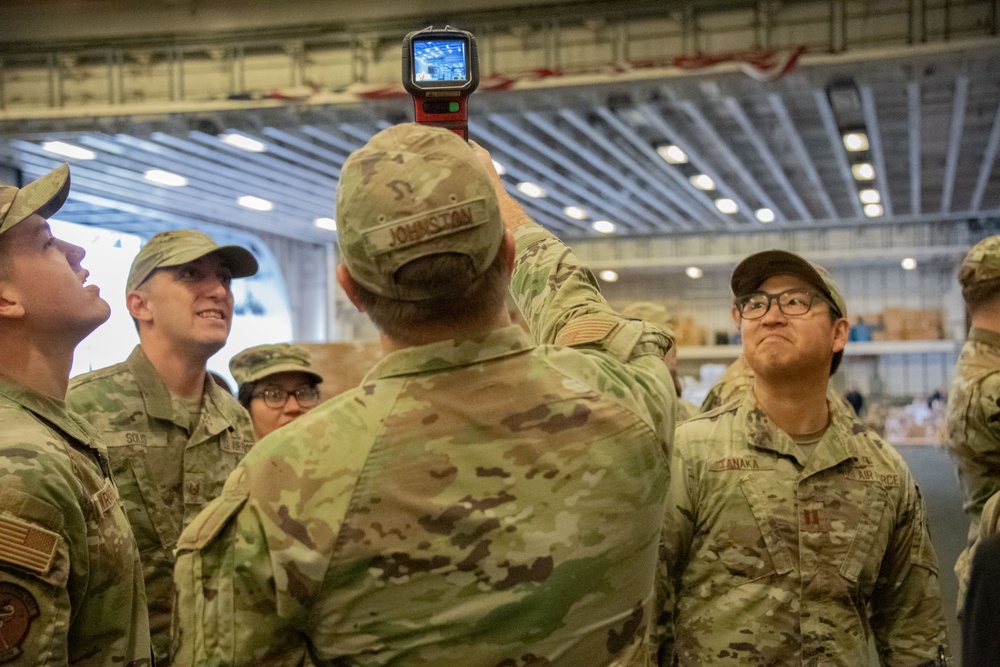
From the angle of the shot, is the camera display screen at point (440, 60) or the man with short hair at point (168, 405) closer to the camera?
the camera display screen at point (440, 60)

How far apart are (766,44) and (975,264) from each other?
Answer: 357cm

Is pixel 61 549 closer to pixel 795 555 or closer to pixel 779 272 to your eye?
pixel 795 555

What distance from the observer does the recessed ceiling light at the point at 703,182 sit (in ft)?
38.0

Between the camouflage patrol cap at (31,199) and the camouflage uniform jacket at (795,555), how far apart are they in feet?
5.09

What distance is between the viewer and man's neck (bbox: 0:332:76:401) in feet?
6.70

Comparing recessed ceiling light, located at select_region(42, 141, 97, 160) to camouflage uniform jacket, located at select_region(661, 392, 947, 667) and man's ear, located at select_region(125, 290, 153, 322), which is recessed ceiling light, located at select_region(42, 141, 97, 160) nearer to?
man's ear, located at select_region(125, 290, 153, 322)

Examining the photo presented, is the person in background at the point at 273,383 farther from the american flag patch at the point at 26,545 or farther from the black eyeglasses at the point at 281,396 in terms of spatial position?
the american flag patch at the point at 26,545

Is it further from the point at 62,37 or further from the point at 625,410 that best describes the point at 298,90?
the point at 625,410

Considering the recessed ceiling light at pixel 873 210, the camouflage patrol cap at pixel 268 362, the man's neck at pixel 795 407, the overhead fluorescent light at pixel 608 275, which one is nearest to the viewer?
the man's neck at pixel 795 407

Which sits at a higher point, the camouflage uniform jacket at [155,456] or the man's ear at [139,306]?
the man's ear at [139,306]

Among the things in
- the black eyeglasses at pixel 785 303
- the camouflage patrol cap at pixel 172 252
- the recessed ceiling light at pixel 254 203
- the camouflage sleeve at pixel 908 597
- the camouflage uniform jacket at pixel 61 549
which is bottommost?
the camouflage sleeve at pixel 908 597

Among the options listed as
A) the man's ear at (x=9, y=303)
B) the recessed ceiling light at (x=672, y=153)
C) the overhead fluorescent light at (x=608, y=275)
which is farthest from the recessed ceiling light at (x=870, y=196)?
the man's ear at (x=9, y=303)

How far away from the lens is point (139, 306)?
3.31 metres

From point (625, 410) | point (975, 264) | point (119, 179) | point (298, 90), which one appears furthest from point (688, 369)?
point (625, 410)
